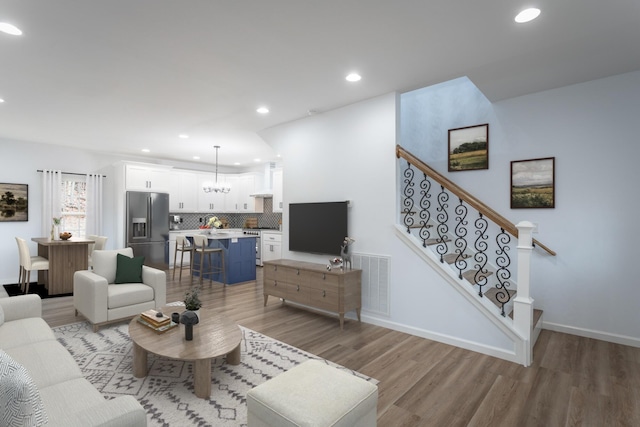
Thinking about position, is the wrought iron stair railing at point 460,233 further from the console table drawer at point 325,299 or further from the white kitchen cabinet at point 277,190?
the white kitchen cabinet at point 277,190

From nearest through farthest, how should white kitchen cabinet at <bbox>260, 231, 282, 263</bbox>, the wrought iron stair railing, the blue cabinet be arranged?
the wrought iron stair railing
the blue cabinet
white kitchen cabinet at <bbox>260, 231, 282, 263</bbox>

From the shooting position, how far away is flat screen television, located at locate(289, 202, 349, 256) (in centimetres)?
435

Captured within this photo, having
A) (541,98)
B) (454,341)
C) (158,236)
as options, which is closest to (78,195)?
(158,236)

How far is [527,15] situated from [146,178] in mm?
7569

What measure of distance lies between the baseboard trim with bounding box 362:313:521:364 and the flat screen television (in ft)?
3.39

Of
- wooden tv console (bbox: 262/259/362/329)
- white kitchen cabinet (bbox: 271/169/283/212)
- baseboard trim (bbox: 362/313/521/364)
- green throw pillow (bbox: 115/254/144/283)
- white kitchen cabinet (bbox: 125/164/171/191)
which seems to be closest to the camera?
baseboard trim (bbox: 362/313/521/364)

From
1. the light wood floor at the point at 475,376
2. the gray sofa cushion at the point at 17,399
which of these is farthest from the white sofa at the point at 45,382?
the light wood floor at the point at 475,376

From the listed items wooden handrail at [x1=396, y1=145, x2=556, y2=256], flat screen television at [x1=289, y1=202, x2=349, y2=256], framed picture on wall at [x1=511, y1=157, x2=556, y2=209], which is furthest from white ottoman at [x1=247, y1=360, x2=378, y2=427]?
framed picture on wall at [x1=511, y1=157, x2=556, y2=209]

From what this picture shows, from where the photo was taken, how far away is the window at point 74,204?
6.82 m

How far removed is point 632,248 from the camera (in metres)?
3.42

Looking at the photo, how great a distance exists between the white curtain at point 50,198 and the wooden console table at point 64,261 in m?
1.29

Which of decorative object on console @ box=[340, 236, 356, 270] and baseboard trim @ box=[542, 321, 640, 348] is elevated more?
decorative object on console @ box=[340, 236, 356, 270]

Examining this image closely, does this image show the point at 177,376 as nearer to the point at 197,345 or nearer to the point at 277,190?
the point at 197,345

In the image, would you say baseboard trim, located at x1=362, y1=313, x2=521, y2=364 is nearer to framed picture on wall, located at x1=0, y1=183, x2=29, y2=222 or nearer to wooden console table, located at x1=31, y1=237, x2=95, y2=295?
wooden console table, located at x1=31, y1=237, x2=95, y2=295
